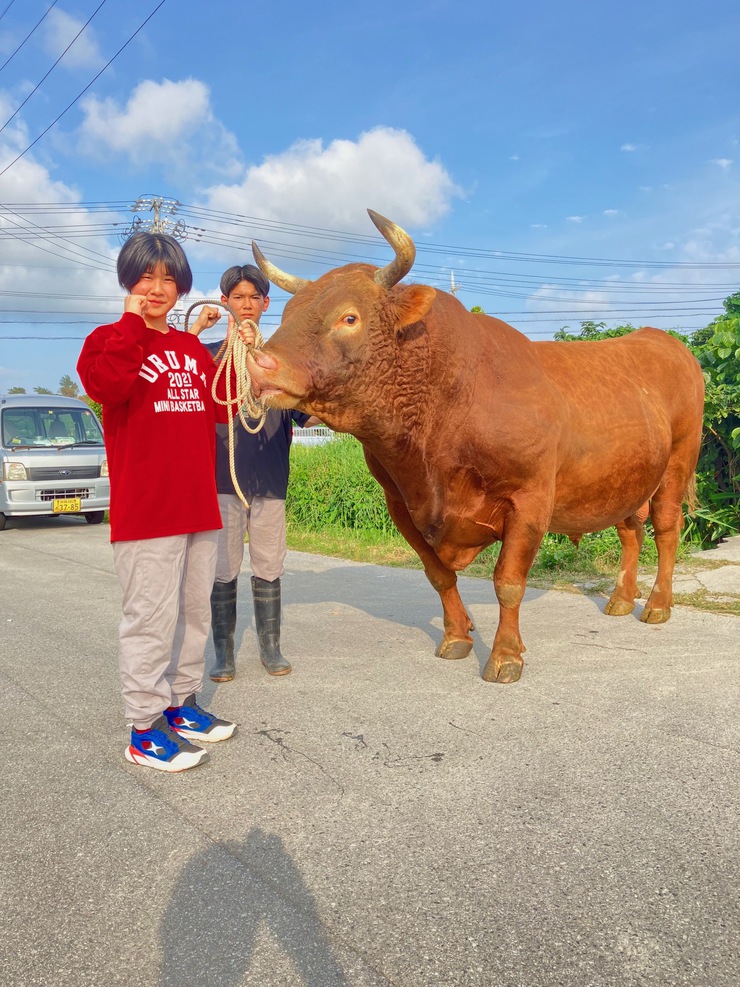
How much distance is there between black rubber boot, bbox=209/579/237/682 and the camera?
3.96 metres

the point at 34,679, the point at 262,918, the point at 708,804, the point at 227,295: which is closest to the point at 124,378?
the point at 227,295

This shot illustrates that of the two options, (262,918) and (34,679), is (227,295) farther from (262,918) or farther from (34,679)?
(262,918)

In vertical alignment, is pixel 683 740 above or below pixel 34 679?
above

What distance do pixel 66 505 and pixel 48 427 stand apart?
5.57ft

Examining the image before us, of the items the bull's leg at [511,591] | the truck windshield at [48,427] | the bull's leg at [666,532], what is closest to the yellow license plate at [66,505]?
the truck windshield at [48,427]

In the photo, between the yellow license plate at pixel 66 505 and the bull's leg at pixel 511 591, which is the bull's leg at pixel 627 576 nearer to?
the bull's leg at pixel 511 591

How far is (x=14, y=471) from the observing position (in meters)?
11.3

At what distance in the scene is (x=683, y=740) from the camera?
9.73 feet

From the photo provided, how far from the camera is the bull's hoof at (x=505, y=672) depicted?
3.68 meters

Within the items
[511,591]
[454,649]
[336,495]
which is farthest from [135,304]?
[336,495]

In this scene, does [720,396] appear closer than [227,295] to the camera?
No

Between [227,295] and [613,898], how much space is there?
10.2 ft

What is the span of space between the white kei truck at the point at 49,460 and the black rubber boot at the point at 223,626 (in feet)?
24.0

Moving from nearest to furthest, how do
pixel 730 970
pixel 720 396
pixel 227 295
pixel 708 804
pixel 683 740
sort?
pixel 730 970 → pixel 708 804 → pixel 683 740 → pixel 227 295 → pixel 720 396
